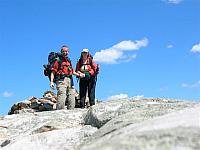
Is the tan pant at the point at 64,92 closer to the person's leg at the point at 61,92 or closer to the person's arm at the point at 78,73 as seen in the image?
the person's leg at the point at 61,92

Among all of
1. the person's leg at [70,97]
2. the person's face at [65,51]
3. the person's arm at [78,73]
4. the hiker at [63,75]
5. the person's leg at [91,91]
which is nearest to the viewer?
the person's face at [65,51]

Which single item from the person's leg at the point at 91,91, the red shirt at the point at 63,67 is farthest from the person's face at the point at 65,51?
the person's leg at the point at 91,91

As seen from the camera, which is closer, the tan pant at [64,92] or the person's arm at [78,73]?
the tan pant at [64,92]

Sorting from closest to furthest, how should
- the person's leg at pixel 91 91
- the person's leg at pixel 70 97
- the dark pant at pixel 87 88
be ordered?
1. the person's leg at pixel 70 97
2. the dark pant at pixel 87 88
3. the person's leg at pixel 91 91

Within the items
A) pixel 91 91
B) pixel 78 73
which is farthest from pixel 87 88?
pixel 78 73

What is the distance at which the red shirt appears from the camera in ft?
72.0

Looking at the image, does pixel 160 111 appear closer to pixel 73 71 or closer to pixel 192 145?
pixel 192 145

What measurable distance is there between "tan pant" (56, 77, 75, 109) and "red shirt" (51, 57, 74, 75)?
0.43m

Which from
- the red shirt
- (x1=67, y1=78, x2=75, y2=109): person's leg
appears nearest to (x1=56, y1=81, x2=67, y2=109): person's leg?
(x1=67, y1=78, x2=75, y2=109): person's leg

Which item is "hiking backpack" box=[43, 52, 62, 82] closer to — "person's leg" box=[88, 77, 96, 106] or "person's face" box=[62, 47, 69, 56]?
"person's face" box=[62, 47, 69, 56]

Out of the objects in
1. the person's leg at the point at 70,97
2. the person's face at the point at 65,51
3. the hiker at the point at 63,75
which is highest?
the person's face at the point at 65,51

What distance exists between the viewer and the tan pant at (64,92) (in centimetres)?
2227

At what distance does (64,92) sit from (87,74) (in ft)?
4.80

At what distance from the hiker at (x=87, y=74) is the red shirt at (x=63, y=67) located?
0.62 metres
